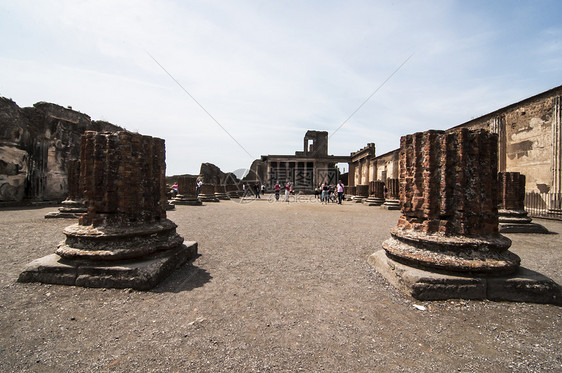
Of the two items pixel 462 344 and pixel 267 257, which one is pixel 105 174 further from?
pixel 462 344

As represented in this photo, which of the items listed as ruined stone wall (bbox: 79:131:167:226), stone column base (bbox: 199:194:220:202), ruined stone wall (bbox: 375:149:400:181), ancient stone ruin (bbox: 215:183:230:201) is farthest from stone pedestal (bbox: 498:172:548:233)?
ancient stone ruin (bbox: 215:183:230:201)

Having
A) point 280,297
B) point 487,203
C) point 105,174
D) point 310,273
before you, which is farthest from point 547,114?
point 105,174

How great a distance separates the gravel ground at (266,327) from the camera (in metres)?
1.90

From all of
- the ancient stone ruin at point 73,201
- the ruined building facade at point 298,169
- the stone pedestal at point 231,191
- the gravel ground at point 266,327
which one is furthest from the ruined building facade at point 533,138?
the ruined building facade at point 298,169

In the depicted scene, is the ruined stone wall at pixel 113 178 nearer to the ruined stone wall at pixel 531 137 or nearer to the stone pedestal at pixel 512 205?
the stone pedestal at pixel 512 205

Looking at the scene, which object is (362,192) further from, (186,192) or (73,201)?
(73,201)

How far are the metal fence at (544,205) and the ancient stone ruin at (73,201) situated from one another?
16.6 meters

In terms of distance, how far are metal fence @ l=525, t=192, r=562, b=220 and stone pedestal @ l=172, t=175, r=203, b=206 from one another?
51.3 ft

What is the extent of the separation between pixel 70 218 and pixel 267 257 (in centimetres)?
755

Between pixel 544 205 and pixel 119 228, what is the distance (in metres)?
14.7

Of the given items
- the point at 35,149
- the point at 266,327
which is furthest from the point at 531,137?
the point at 35,149

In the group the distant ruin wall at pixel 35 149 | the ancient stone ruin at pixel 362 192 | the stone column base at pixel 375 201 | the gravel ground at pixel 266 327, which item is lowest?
the gravel ground at pixel 266 327

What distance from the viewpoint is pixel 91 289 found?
3.11 meters

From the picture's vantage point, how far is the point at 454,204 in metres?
3.53
